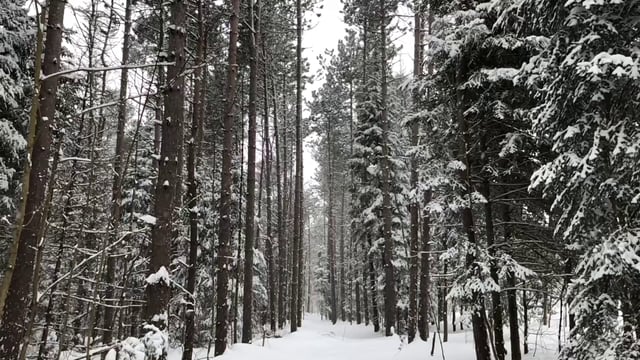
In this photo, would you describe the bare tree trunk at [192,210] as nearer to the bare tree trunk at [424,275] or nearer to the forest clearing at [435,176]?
the forest clearing at [435,176]

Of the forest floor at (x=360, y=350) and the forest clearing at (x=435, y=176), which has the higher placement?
the forest clearing at (x=435, y=176)

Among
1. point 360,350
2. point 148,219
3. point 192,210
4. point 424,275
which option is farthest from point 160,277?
point 360,350

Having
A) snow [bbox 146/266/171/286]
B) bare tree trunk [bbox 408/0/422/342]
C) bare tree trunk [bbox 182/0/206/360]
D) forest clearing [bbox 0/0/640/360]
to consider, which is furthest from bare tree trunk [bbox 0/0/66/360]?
bare tree trunk [bbox 408/0/422/342]

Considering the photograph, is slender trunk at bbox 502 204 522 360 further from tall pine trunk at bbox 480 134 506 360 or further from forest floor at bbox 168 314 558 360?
forest floor at bbox 168 314 558 360

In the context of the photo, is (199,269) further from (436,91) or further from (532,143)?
(532,143)

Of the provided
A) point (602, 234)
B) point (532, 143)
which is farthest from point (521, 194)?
point (602, 234)

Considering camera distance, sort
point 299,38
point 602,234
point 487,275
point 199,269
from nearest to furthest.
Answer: point 602,234, point 487,275, point 199,269, point 299,38

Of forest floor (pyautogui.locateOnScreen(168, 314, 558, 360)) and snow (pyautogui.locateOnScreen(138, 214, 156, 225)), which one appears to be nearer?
snow (pyautogui.locateOnScreen(138, 214, 156, 225))

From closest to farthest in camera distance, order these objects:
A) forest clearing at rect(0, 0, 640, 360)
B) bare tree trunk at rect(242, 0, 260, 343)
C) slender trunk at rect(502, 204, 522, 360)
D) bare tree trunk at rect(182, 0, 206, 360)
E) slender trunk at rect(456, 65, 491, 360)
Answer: forest clearing at rect(0, 0, 640, 360), slender trunk at rect(456, 65, 491, 360), slender trunk at rect(502, 204, 522, 360), bare tree trunk at rect(182, 0, 206, 360), bare tree trunk at rect(242, 0, 260, 343)

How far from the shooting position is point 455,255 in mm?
7840

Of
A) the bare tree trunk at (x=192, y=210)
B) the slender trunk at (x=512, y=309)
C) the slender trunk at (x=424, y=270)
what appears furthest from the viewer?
the slender trunk at (x=424, y=270)

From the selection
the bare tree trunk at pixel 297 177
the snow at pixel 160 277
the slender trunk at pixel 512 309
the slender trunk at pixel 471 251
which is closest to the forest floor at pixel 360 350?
the slender trunk at pixel 512 309

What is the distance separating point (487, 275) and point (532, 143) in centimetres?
263

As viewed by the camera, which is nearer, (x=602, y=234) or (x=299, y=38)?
(x=602, y=234)
